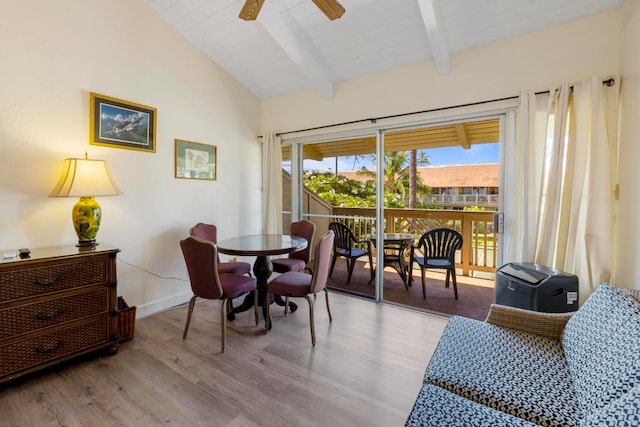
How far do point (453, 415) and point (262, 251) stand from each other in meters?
1.77

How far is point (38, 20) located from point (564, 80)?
13.5 ft

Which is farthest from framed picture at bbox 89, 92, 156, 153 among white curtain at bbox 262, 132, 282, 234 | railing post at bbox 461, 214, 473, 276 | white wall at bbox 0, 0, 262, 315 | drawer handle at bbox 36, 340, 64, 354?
railing post at bbox 461, 214, 473, 276

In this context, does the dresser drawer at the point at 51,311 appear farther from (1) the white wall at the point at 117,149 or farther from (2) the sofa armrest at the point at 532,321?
(2) the sofa armrest at the point at 532,321

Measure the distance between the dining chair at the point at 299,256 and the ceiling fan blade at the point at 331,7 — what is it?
2150 millimetres

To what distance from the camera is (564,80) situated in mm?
2422

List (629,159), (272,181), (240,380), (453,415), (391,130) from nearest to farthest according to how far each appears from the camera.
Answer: (453,415) < (240,380) < (629,159) < (391,130) < (272,181)

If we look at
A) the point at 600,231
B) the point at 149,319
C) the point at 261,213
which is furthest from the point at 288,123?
the point at 600,231

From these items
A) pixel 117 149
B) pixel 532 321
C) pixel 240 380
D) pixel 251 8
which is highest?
pixel 251 8

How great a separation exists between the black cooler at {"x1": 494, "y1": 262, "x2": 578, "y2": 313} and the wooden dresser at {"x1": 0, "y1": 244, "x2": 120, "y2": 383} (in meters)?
2.99

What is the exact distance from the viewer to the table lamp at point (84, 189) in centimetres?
227

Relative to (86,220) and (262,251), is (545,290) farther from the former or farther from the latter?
(86,220)

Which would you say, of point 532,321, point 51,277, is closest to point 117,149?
point 51,277

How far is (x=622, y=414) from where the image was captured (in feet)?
2.63

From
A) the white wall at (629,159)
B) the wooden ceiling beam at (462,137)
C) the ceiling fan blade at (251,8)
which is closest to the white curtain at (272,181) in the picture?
the ceiling fan blade at (251,8)
